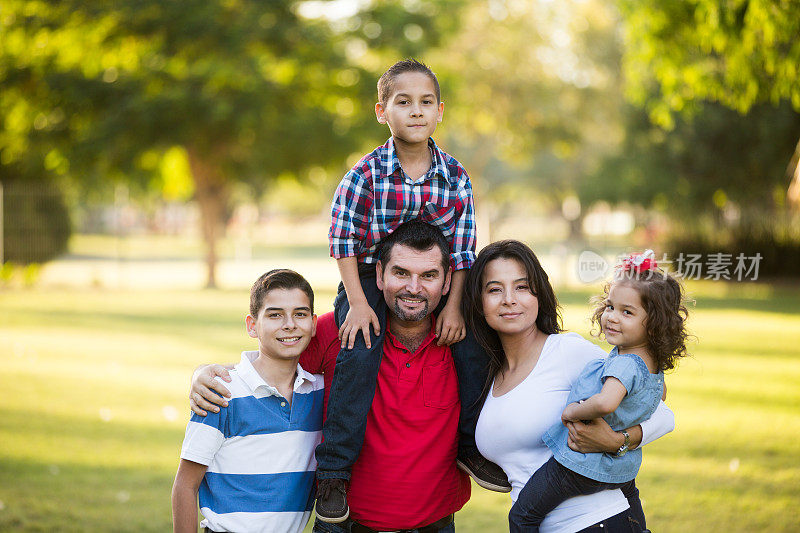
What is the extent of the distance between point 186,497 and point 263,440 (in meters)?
0.35

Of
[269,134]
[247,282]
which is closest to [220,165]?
[269,134]

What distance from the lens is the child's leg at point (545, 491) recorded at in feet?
9.62

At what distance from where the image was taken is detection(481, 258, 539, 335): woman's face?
10.4 ft

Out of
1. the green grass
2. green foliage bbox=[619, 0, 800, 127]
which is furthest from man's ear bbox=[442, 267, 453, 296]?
green foliage bbox=[619, 0, 800, 127]

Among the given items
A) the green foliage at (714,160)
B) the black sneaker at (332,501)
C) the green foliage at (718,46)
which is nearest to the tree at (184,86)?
the green foliage at (714,160)

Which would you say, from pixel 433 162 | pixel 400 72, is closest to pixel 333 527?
pixel 433 162

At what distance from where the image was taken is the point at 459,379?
340 centimetres

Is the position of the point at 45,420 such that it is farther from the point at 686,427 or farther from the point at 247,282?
the point at 247,282

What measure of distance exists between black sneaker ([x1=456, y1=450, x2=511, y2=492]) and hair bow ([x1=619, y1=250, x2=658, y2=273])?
964mm

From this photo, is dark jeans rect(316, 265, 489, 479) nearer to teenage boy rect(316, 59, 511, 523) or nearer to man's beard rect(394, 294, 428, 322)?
teenage boy rect(316, 59, 511, 523)

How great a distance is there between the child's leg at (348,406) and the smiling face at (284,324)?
218 millimetres

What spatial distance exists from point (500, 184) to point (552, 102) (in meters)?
28.6

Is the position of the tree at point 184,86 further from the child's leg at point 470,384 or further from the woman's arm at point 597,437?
the woman's arm at point 597,437

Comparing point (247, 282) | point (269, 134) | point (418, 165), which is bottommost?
point (247, 282)
